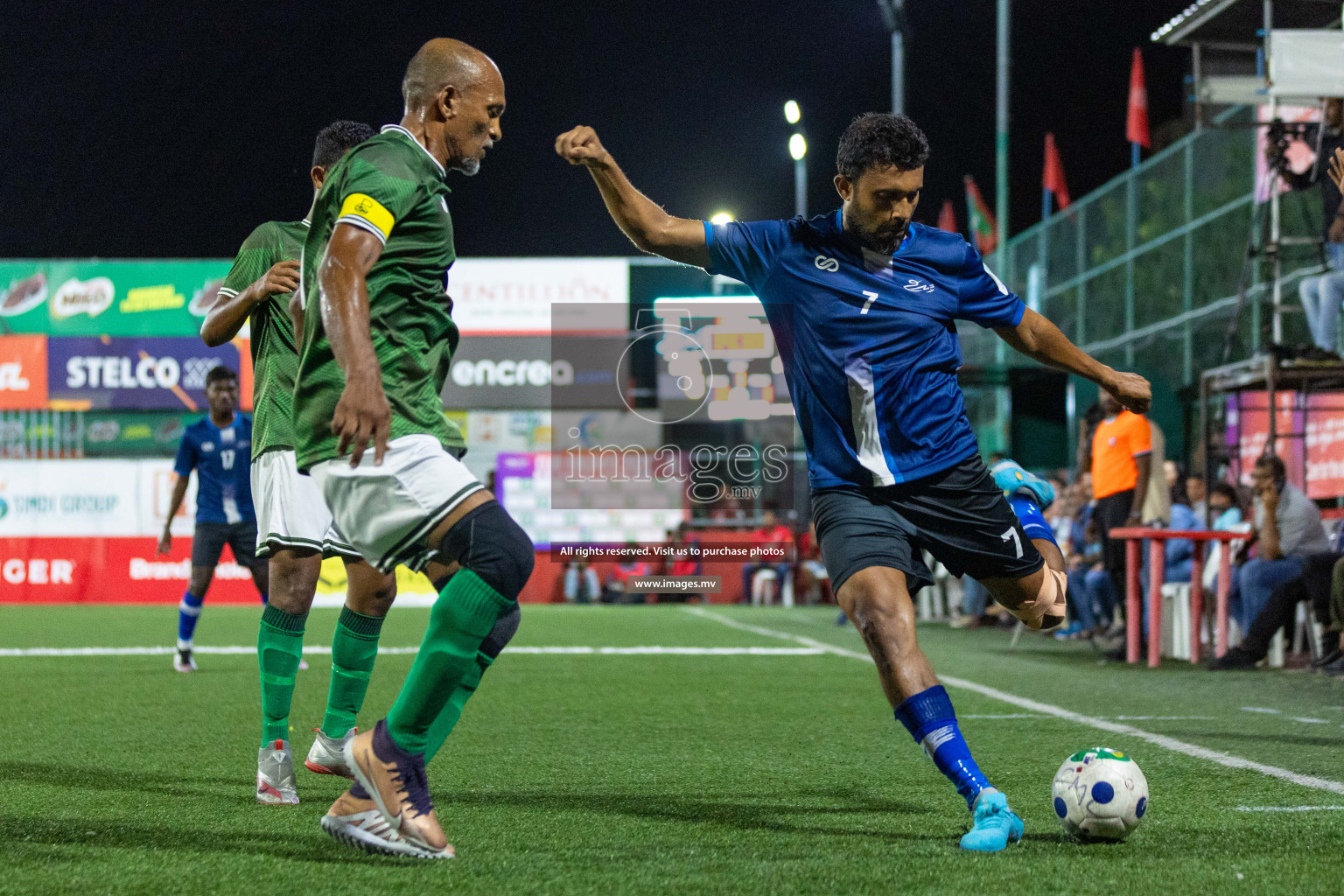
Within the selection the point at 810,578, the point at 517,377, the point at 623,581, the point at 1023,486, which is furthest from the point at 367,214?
the point at 517,377

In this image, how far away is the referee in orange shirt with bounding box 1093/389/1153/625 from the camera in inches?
440

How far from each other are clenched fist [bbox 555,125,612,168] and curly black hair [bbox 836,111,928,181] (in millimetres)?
740

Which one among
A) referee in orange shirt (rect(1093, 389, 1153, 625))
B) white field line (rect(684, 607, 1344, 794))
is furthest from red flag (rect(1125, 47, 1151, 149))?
white field line (rect(684, 607, 1344, 794))

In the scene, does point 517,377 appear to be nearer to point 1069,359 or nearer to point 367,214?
point 1069,359

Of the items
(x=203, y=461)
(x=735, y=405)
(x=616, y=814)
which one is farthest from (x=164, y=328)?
(x=616, y=814)

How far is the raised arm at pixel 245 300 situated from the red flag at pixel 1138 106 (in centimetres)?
2277

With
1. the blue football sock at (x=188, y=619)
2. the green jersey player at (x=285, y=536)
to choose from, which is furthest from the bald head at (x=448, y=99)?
the blue football sock at (x=188, y=619)

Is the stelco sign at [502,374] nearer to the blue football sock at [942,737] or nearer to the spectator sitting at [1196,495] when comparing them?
the spectator sitting at [1196,495]

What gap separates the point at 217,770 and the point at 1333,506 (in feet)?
42.7

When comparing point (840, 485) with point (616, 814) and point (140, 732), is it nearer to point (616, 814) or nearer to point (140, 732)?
point (616, 814)

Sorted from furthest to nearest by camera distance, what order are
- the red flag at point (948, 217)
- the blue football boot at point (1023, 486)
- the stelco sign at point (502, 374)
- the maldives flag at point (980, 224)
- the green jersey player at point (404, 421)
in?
the red flag at point (948, 217)
the maldives flag at point (980, 224)
the stelco sign at point (502, 374)
the blue football boot at point (1023, 486)
the green jersey player at point (404, 421)

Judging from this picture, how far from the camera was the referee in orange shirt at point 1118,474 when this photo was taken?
1116 cm

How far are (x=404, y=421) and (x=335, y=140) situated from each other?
1.76 meters

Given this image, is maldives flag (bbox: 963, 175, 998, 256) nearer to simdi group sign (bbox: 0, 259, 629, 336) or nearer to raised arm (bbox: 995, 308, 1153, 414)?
simdi group sign (bbox: 0, 259, 629, 336)
